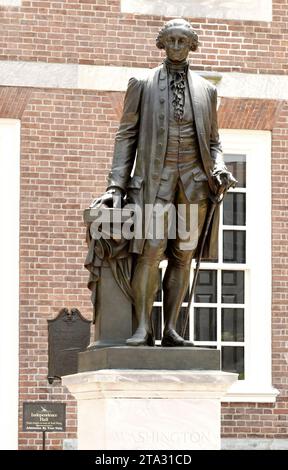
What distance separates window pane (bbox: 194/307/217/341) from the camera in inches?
652

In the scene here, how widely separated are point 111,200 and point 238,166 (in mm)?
6600

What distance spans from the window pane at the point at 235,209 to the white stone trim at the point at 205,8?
208 cm

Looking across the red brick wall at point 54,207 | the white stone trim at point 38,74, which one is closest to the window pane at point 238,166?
the red brick wall at point 54,207

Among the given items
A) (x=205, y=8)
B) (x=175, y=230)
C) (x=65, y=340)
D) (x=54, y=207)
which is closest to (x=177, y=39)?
(x=175, y=230)

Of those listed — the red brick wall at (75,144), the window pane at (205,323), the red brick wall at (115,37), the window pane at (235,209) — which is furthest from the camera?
the window pane at (235,209)

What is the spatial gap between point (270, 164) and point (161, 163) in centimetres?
653

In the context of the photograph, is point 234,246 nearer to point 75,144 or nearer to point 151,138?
point 75,144

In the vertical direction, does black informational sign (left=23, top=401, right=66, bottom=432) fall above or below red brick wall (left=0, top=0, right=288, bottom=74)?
below

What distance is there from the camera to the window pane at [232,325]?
54.5 ft

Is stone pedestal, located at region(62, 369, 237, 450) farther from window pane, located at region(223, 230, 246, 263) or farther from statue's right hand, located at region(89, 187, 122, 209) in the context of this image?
window pane, located at region(223, 230, 246, 263)

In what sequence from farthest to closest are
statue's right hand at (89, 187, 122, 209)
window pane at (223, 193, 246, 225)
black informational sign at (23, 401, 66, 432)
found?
window pane at (223, 193, 246, 225)
black informational sign at (23, 401, 66, 432)
statue's right hand at (89, 187, 122, 209)

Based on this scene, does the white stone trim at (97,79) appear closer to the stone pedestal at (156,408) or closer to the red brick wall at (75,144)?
the red brick wall at (75,144)

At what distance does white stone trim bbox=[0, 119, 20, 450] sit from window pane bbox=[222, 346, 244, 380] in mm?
2397


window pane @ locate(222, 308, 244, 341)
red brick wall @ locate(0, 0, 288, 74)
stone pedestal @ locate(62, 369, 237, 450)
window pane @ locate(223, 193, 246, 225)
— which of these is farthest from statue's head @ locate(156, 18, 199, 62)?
window pane @ locate(222, 308, 244, 341)
